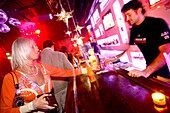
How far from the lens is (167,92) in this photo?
95 cm

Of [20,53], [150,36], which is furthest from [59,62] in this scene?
[150,36]

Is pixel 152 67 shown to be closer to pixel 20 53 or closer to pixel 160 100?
pixel 160 100

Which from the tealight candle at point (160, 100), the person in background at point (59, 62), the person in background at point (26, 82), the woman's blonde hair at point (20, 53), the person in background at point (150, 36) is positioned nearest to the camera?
the tealight candle at point (160, 100)

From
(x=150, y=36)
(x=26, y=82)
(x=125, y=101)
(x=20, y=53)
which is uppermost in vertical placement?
(x=20, y=53)

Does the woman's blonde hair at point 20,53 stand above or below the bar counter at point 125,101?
above

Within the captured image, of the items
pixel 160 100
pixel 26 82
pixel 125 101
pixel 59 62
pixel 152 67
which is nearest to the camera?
pixel 160 100

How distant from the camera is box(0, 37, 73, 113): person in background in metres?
1.08

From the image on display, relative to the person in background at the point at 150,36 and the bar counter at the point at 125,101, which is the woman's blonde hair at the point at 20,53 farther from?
the person in background at the point at 150,36

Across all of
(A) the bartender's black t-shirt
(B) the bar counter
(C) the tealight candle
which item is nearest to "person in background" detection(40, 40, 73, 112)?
(B) the bar counter

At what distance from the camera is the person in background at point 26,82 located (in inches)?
42.4

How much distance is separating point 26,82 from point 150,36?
2.05 metres

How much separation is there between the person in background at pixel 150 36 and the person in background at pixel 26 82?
1222 millimetres

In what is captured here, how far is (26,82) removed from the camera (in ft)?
4.24

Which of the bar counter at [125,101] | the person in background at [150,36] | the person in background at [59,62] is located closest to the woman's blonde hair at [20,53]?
the bar counter at [125,101]
